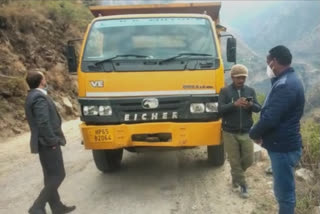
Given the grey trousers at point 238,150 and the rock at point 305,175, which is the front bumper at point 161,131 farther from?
the rock at point 305,175

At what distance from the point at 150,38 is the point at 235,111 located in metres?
1.69

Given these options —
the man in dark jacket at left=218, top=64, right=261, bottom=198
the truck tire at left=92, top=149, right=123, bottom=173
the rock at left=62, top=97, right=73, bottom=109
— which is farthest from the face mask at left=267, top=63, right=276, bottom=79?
the rock at left=62, top=97, right=73, bottom=109

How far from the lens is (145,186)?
629 cm

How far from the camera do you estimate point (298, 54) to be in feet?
129

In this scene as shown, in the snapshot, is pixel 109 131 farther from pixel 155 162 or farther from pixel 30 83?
pixel 155 162

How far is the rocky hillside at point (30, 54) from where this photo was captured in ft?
39.0

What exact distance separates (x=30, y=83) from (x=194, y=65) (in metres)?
2.13

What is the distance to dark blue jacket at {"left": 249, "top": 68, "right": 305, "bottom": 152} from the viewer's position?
4.04 metres

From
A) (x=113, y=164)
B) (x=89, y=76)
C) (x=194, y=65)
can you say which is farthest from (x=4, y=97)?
(x=194, y=65)

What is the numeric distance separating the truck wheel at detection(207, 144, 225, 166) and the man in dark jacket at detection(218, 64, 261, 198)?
98 centimetres

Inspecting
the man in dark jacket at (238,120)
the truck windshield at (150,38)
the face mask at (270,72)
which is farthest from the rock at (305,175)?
the face mask at (270,72)

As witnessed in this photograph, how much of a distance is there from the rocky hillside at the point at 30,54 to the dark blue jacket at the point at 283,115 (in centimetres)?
791

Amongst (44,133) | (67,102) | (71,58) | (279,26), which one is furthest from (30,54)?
(279,26)

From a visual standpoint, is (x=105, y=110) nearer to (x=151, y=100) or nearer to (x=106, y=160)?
(x=151, y=100)
